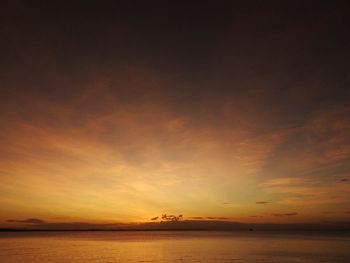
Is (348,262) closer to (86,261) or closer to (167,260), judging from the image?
(167,260)

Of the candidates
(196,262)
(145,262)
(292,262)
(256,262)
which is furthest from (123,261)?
(292,262)

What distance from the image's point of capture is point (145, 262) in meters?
47.8

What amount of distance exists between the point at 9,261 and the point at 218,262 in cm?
3154

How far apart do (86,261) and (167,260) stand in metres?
12.4

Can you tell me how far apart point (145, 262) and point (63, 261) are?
489 inches

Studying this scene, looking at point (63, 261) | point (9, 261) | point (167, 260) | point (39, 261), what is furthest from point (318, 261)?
point (9, 261)

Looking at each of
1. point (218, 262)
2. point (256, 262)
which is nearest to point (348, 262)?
point (256, 262)

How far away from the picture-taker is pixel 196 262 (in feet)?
153

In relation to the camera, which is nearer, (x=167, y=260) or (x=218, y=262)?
(x=218, y=262)

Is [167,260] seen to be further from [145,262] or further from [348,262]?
[348,262]

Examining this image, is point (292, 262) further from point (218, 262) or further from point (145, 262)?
point (145, 262)

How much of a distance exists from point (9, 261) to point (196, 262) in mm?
28310

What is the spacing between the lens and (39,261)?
47.8 metres

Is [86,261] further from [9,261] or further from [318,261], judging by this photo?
[318,261]
